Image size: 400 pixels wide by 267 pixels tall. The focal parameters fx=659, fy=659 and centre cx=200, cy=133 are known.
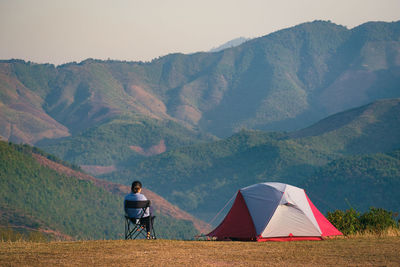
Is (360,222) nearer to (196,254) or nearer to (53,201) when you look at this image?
(196,254)

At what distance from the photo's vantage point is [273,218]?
22969 millimetres

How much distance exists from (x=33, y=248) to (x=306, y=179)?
169765mm

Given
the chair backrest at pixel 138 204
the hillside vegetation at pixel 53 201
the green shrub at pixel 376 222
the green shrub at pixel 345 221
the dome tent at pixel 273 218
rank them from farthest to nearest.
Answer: the hillside vegetation at pixel 53 201 → the green shrub at pixel 376 222 → the green shrub at pixel 345 221 → the dome tent at pixel 273 218 → the chair backrest at pixel 138 204

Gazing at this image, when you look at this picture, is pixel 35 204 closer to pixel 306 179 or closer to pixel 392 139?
pixel 306 179

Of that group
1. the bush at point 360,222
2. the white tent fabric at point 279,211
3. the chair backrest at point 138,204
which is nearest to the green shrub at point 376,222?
the bush at point 360,222

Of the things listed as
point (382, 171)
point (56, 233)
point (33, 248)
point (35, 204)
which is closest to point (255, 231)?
point (33, 248)

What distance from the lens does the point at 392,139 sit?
187m

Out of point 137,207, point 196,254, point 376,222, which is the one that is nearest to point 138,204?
point 137,207

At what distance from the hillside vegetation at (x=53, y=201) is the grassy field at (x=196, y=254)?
80.8 metres

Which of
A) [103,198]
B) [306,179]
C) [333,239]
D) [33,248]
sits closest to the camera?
[33,248]

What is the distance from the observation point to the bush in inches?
1012

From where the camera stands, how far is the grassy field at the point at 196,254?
16.2m

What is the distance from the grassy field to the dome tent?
201 cm

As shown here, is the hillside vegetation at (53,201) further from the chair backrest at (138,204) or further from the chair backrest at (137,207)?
the chair backrest at (138,204)
